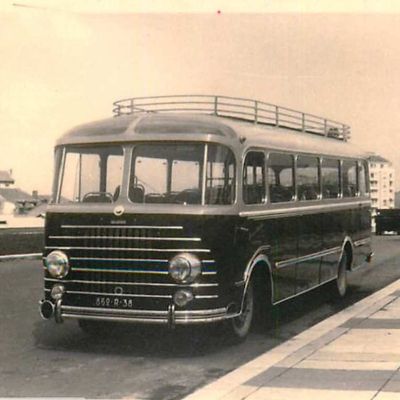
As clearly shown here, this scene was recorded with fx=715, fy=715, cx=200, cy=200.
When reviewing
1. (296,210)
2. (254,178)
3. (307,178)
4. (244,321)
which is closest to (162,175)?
(254,178)

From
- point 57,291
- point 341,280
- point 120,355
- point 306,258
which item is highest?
point 306,258

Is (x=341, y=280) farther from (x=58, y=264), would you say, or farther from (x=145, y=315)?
(x=58, y=264)

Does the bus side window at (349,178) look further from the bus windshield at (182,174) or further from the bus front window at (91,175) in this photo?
the bus front window at (91,175)

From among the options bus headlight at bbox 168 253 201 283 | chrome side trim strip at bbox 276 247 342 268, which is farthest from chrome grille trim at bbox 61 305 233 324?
chrome side trim strip at bbox 276 247 342 268

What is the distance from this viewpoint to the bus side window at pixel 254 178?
7906mm

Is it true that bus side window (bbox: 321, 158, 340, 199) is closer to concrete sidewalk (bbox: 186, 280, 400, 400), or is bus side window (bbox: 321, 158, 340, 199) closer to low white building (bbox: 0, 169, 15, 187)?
concrete sidewalk (bbox: 186, 280, 400, 400)

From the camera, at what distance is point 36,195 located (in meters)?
135

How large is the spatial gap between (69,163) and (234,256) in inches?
85.3

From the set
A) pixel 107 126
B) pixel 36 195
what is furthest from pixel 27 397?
pixel 36 195

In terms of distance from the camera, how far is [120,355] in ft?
24.4

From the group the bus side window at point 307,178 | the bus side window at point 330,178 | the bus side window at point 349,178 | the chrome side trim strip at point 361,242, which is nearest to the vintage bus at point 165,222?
the bus side window at point 307,178

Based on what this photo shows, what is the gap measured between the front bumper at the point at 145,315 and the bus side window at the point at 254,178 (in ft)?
4.39

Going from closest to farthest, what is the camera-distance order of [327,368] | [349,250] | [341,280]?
[327,368]
[341,280]
[349,250]

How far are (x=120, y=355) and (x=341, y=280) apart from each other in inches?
226
